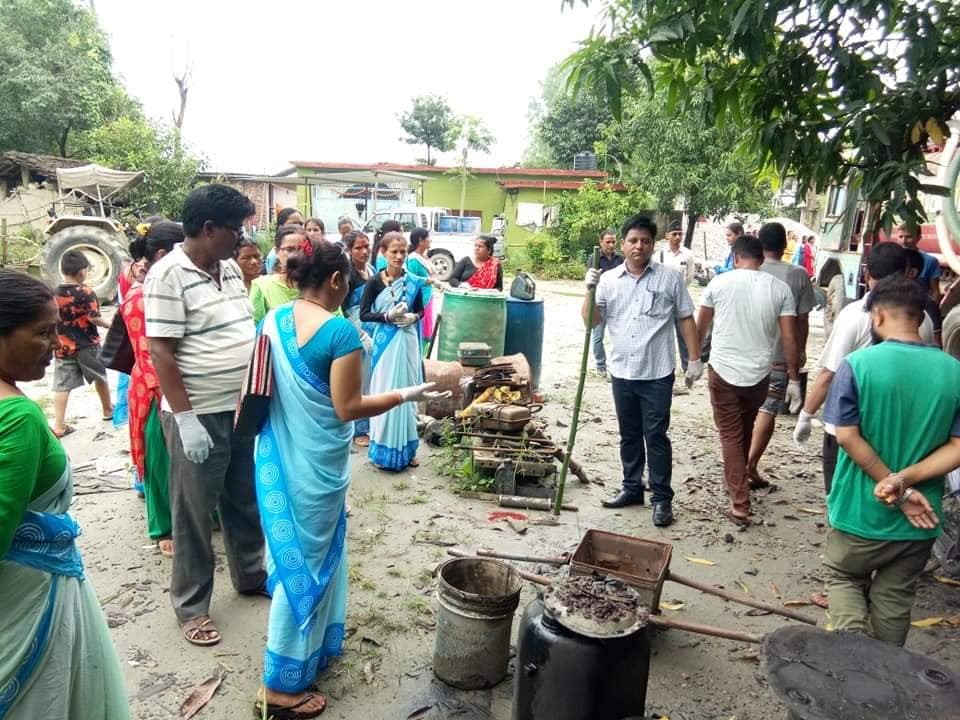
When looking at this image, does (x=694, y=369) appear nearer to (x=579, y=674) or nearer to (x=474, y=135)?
(x=579, y=674)

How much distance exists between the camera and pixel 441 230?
63.4 ft

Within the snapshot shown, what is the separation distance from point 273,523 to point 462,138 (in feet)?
88.6

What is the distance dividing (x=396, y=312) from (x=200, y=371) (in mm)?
2112

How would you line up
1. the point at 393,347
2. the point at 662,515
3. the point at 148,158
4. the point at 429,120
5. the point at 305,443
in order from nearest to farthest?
the point at 305,443 < the point at 662,515 < the point at 393,347 < the point at 148,158 < the point at 429,120

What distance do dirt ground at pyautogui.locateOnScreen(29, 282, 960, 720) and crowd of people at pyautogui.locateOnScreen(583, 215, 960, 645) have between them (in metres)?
0.30

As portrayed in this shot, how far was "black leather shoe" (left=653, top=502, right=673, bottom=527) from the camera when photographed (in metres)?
4.57

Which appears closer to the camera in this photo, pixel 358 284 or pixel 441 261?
pixel 358 284

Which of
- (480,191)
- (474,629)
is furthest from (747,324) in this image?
(480,191)

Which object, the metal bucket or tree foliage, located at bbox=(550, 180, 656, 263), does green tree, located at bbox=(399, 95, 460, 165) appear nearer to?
tree foliage, located at bbox=(550, 180, 656, 263)

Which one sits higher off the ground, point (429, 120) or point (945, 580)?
point (429, 120)

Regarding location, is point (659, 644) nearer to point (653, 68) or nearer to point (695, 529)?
point (695, 529)

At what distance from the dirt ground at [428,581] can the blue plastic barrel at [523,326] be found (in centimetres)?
131

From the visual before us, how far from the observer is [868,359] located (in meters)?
2.46

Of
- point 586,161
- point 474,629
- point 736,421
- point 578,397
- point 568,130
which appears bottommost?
point 474,629
